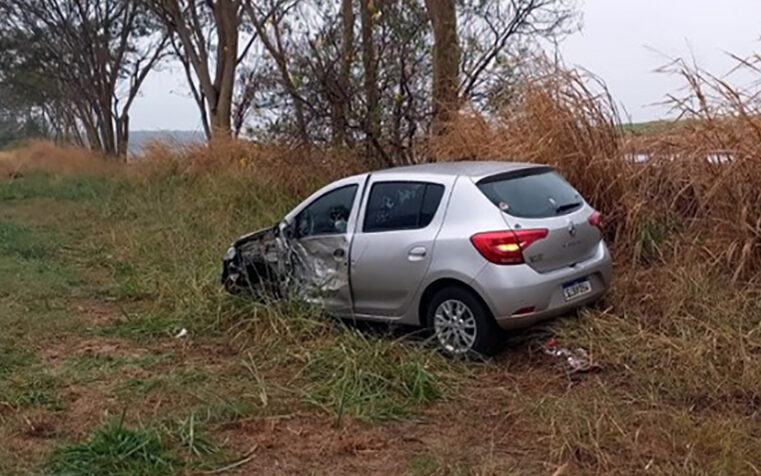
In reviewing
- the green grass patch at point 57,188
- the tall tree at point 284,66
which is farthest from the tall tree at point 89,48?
the tall tree at point 284,66

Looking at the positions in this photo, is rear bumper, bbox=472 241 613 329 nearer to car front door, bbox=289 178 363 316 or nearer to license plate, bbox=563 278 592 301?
license plate, bbox=563 278 592 301

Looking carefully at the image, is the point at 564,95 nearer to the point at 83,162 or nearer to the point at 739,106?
the point at 739,106

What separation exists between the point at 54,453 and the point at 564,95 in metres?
6.82

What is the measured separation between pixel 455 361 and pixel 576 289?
3.75 ft

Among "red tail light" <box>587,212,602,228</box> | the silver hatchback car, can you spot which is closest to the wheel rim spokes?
the silver hatchback car

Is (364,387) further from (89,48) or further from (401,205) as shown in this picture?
(89,48)

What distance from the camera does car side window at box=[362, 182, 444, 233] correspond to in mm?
6582

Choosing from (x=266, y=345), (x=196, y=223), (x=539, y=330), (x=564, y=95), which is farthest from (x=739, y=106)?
(x=196, y=223)

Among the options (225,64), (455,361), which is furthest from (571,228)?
(225,64)

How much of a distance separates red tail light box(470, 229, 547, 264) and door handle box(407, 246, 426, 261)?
1.82 feet

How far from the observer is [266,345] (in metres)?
6.78

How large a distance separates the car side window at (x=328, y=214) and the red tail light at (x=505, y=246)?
62.0 inches

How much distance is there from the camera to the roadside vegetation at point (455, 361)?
4617mm

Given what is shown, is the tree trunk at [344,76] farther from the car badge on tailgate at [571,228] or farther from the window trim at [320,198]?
the car badge on tailgate at [571,228]
